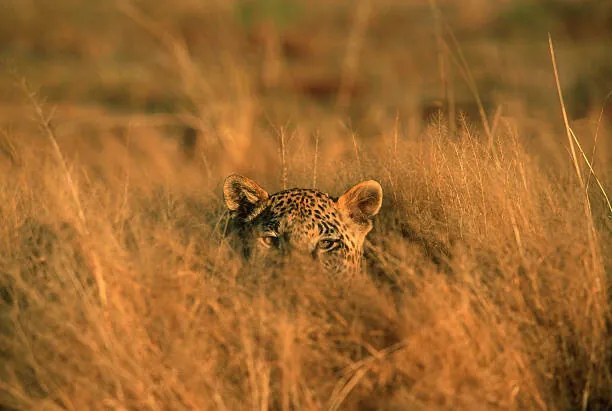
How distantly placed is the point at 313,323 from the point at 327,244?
3.45 ft

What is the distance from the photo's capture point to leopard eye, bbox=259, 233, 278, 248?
17.8 feet

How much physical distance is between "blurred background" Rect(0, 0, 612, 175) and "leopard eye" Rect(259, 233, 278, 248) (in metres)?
2.49

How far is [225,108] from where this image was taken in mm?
12672

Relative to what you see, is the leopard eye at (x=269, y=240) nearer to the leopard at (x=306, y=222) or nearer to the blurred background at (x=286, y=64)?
the leopard at (x=306, y=222)

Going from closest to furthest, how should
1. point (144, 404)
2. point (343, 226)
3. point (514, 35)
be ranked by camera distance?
point (144, 404)
point (343, 226)
point (514, 35)

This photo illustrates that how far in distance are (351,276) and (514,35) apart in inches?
1031

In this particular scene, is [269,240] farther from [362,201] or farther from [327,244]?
[362,201]

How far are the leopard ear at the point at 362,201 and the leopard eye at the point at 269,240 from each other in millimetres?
447

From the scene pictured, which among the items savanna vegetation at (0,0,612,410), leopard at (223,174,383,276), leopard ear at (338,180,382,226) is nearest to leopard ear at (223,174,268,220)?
leopard at (223,174,383,276)

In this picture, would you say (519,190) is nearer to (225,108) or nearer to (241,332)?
(241,332)

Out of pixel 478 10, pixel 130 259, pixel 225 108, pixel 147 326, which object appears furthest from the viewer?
pixel 478 10

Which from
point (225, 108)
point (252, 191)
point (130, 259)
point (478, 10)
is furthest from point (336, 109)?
point (478, 10)

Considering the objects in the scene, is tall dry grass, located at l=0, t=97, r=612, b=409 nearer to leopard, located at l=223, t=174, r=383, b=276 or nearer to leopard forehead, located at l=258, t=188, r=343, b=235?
leopard, located at l=223, t=174, r=383, b=276

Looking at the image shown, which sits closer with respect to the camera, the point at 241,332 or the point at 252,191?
the point at 241,332
